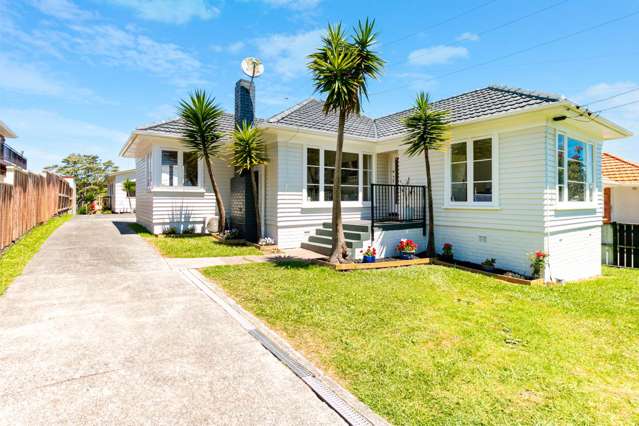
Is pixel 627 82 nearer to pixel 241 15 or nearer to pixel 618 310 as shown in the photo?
pixel 618 310

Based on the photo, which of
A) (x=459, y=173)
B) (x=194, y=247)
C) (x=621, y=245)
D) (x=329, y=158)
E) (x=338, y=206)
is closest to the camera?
(x=338, y=206)

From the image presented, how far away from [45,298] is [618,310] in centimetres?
949

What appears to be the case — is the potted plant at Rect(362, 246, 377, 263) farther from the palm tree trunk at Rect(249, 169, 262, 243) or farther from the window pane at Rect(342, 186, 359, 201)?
the palm tree trunk at Rect(249, 169, 262, 243)

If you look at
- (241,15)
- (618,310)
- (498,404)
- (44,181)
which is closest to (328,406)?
(498,404)

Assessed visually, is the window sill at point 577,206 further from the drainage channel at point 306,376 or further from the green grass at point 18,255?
the green grass at point 18,255

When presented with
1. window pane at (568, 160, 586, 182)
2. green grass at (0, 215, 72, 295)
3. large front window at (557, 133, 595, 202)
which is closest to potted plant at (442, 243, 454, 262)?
large front window at (557, 133, 595, 202)

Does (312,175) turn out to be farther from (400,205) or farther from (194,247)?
(194,247)

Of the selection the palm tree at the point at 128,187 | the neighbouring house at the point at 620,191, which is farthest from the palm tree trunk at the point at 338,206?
the palm tree at the point at 128,187

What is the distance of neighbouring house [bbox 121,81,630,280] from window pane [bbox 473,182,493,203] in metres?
0.03

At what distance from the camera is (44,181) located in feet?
45.5

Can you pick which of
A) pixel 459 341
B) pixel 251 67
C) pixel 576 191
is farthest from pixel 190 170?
pixel 576 191

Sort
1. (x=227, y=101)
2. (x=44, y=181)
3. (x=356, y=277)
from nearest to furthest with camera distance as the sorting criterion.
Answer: (x=356, y=277) → (x=227, y=101) → (x=44, y=181)

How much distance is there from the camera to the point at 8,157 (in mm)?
15492

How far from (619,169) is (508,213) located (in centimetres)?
1182
